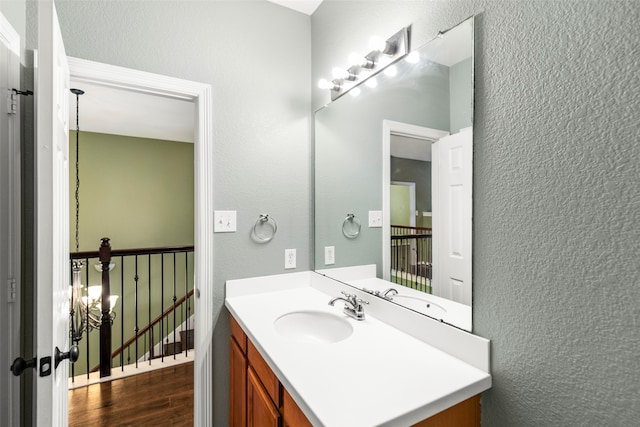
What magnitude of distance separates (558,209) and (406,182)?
0.60 meters

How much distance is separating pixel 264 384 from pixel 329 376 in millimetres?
390

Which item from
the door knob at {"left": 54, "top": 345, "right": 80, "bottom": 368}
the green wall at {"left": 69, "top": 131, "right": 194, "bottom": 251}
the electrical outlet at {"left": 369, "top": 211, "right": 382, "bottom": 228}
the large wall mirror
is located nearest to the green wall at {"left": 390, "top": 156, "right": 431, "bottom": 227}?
the large wall mirror

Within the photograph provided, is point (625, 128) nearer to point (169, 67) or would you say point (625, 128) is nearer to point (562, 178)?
point (562, 178)

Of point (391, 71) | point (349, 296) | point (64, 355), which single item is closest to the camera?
point (64, 355)

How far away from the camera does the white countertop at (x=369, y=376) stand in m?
0.76

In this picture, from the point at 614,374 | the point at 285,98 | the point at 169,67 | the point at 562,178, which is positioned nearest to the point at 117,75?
the point at 169,67

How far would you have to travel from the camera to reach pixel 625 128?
2.15 feet

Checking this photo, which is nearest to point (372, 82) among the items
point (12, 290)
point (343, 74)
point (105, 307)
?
point (343, 74)

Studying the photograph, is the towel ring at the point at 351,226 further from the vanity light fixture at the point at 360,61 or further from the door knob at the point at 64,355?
the door knob at the point at 64,355

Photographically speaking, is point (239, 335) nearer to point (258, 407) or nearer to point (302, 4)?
point (258, 407)

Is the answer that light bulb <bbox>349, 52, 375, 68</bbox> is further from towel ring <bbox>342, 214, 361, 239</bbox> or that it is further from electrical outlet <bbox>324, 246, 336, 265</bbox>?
electrical outlet <bbox>324, 246, 336, 265</bbox>

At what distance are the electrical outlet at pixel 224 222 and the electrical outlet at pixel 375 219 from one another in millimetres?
745

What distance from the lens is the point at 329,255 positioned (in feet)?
5.93

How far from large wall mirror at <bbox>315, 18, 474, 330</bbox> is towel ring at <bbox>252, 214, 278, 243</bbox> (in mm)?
275
